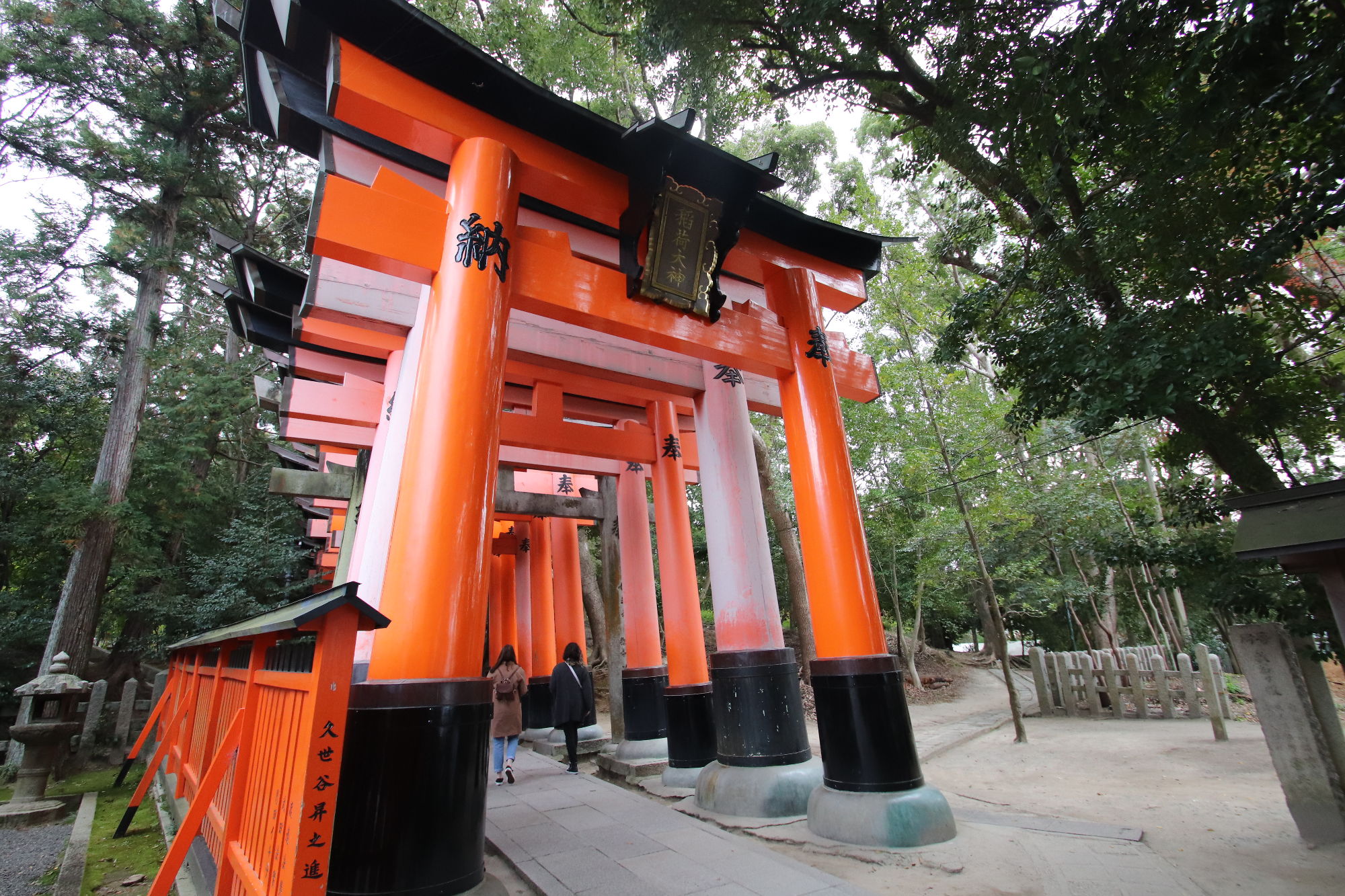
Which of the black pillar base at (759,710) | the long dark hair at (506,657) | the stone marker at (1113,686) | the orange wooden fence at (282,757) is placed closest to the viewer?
the orange wooden fence at (282,757)

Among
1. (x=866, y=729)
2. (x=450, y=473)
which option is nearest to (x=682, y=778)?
(x=866, y=729)

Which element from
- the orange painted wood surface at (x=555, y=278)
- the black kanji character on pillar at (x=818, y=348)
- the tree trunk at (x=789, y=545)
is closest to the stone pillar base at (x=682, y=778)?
the orange painted wood surface at (x=555, y=278)

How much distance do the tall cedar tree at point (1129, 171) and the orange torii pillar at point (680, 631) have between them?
3.63m

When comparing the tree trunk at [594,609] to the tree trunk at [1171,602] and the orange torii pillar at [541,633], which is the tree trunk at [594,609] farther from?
the tree trunk at [1171,602]

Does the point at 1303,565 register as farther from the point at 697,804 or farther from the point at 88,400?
the point at 88,400

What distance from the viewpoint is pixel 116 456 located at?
37.7 feet

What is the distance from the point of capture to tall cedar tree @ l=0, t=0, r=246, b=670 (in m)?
11.8

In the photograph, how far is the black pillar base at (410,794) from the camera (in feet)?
9.06

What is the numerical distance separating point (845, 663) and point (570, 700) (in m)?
3.79

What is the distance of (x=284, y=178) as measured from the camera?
16.5 m

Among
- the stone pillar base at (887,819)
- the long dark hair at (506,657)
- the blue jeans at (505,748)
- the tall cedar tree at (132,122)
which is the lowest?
the stone pillar base at (887,819)

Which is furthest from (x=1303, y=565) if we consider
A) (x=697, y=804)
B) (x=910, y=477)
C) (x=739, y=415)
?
(x=910, y=477)

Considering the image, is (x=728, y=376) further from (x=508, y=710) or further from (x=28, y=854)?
(x=28, y=854)

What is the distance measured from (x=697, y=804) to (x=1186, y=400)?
5617mm
